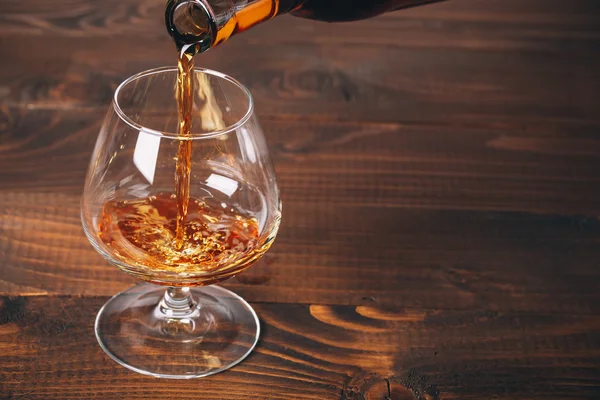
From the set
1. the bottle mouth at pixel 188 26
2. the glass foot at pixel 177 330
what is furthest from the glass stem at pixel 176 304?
the bottle mouth at pixel 188 26

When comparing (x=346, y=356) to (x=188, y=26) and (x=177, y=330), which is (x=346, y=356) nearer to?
(x=177, y=330)

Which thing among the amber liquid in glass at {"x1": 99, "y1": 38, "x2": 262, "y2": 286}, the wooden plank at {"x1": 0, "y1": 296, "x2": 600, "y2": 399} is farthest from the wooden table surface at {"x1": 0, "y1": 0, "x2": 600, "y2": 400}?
the amber liquid in glass at {"x1": 99, "y1": 38, "x2": 262, "y2": 286}

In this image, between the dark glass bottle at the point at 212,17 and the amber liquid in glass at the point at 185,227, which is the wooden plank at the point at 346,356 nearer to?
the amber liquid in glass at the point at 185,227

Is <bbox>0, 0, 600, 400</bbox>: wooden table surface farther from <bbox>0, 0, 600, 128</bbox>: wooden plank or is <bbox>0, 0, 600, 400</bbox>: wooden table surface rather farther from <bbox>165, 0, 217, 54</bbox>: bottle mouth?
<bbox>165, 0, 217, 54</bbox>: bottle mouth

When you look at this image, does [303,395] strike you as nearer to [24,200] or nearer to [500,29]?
[24,200]

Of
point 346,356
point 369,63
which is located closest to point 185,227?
point 346,356

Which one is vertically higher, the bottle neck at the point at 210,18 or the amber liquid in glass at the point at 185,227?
the bottle neck at the point at 210,18

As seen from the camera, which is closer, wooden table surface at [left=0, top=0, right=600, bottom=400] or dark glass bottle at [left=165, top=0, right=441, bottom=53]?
dark glass bottle at [left=165, top=0, right=441, bottom=53]
